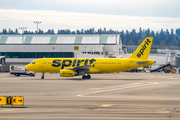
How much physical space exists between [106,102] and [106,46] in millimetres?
80098

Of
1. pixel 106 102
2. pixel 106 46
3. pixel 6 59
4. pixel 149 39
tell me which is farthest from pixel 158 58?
pixel 106 102

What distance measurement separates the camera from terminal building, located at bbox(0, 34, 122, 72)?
9469 centimetres

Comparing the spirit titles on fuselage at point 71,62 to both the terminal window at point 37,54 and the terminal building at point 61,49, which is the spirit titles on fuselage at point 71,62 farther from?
the terminal window at point 37,54

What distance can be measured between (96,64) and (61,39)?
66.4 m

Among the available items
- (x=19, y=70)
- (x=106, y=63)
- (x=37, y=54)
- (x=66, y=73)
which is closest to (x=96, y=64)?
(x=106, y=63)

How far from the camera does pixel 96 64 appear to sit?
2291 inches

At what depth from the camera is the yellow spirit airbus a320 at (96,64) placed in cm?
5719

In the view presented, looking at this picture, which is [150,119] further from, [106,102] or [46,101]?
[46,101]

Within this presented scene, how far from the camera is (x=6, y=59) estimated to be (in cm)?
9606

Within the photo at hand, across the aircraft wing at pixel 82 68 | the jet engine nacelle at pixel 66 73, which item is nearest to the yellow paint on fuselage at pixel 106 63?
the aircraft wing at pixel 82 68

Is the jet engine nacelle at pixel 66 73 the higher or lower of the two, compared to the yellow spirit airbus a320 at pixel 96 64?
lower

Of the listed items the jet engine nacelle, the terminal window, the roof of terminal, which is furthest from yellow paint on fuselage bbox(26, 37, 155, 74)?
the roof of terminal

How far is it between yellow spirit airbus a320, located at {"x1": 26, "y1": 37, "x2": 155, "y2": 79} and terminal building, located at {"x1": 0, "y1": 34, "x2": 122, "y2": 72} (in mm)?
27955

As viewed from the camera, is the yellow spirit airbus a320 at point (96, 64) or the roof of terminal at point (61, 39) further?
the roof of terminal at point (61, 39)
